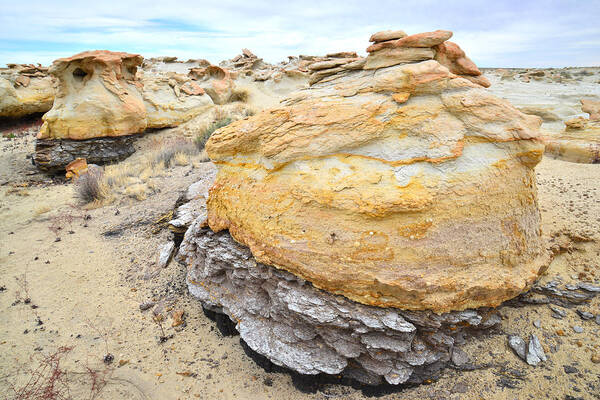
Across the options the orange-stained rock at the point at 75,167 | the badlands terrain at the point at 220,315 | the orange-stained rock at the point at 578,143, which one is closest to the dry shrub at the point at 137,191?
the badlands terrain at the point at 220,315

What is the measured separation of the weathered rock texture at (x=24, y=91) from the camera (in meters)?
11.5

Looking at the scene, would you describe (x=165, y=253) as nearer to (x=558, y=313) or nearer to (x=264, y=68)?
(x=558, y=313)

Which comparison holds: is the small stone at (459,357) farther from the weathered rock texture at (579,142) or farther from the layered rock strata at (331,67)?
the weathered rock texture at (579,142)

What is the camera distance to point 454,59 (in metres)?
2.99

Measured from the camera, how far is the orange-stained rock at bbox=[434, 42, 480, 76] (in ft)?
9.53

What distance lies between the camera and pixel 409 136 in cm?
248

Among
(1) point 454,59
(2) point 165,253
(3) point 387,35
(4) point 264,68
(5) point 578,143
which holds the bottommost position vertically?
(2) point 165,253

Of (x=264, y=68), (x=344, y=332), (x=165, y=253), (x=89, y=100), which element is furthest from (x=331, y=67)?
(x=264, y=68)

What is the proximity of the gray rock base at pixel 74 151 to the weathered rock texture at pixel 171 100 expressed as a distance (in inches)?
58.8

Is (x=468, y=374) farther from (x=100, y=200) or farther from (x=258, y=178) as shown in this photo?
(x=100, y=200)

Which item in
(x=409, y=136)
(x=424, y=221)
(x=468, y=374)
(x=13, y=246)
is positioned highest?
(x=409, y=136)

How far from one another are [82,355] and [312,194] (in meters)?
2.97

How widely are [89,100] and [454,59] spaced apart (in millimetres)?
9404

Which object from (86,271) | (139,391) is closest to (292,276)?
(139,391)
